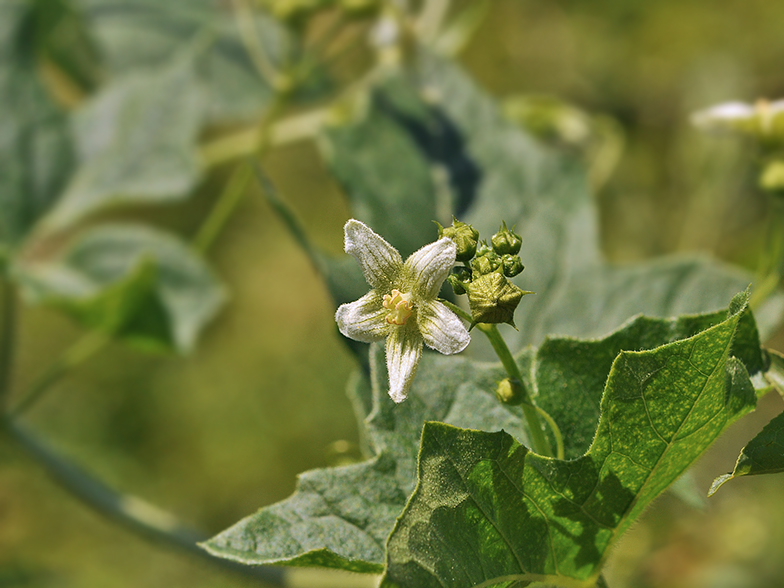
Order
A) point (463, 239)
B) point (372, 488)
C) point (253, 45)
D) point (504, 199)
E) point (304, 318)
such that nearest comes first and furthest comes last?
1. point (463, 239)
2. point (372, 488)
3. point (504, 199)
4. point (253, 45)
5. point (304, 318)

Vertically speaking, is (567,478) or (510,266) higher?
(510,266)

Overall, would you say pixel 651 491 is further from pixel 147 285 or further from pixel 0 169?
pixel 0 169

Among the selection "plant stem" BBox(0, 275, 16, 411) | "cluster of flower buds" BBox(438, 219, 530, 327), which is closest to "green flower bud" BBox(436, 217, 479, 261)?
"cluster of flower buds" BBox(438, 219, 530, 327)

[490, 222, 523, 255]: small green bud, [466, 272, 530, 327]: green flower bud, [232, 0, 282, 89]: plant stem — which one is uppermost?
[232, 0, 282, 89]: plant stem

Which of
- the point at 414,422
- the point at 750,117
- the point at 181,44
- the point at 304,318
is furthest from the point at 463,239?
the point at 304,318

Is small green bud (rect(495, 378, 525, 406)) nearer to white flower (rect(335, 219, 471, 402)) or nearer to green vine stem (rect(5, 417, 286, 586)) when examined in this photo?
white flower (rect(335, 219, 471, 402))

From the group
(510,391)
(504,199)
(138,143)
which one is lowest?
(510,391)

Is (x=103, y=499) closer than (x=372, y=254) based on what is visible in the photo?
No

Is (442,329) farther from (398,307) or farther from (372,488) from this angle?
(372,488)
